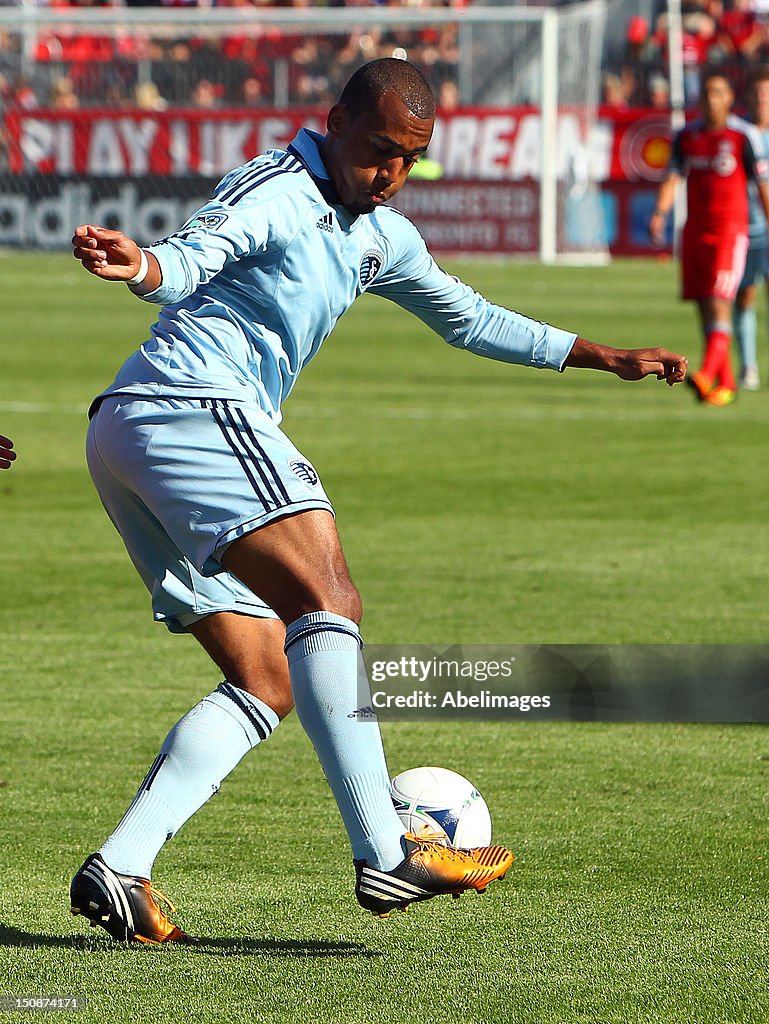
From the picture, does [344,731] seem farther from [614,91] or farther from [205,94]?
[614,91]

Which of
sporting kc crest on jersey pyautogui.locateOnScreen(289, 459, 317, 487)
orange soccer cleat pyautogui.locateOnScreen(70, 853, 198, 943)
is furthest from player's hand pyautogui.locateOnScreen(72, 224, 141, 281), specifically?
orange soccer cleat pyautogui.locateOnScreen(70, 853, 198, 943)

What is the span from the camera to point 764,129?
59.2 ft

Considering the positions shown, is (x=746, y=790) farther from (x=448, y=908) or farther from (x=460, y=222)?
(x=460, y=222)

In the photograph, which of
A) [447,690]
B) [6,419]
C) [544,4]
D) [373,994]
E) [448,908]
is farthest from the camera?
[544,4]

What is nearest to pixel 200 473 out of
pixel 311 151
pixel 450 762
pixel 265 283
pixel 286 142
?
pixel 265 283

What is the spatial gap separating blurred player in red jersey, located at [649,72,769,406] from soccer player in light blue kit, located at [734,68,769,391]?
0.38 meters

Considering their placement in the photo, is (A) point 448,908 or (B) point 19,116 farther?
(B) point 19,116

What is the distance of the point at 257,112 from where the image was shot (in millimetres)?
31172

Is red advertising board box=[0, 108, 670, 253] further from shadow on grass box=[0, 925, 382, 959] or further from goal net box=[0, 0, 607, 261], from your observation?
shadow on grass box=[0, 925, 382, 959]

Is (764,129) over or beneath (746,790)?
over

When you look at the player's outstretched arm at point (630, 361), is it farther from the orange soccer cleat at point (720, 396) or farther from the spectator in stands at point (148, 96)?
the spectator in stands at point (148, 96)

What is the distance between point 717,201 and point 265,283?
Answer: 459 inches

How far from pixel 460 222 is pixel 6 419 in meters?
17.6

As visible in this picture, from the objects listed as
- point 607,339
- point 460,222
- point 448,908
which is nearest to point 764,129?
point 607,339
